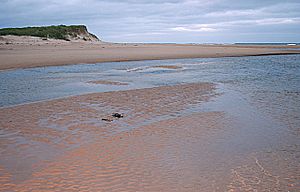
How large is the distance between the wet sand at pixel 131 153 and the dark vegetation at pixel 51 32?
4748 cm

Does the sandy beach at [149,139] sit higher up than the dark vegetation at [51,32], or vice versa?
the dark vegetation at [51,32]

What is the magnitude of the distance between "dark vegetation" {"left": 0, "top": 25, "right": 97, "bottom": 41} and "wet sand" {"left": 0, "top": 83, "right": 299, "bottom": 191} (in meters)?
47.5

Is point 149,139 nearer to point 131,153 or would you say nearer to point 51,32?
point 131,153

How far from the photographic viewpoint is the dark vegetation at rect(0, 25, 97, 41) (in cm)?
5294

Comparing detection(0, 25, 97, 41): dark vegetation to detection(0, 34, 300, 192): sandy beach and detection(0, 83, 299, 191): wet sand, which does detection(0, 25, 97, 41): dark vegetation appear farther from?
detection(0, 83, 299, 191): wet sand

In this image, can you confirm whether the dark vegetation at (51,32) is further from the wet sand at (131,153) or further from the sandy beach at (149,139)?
the wet sand at (131,153)

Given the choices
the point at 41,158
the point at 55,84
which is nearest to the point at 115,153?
the point at 41,158

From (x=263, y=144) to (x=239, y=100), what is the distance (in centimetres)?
466

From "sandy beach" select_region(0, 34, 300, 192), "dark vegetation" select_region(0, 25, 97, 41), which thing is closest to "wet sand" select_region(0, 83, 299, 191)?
"sandy beach" select_region(0, 34, 300, 192)

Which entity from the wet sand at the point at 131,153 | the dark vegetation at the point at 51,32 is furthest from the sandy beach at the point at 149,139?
the dark vegetation at the point at 51,32

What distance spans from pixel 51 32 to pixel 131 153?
54.8 m

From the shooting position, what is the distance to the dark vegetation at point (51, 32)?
5294 centimetres

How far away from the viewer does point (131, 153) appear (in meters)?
5.91

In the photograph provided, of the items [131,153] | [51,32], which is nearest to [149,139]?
[131,153]
